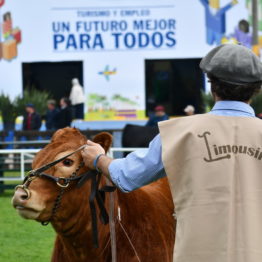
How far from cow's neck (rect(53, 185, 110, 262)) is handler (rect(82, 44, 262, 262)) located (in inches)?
52.2

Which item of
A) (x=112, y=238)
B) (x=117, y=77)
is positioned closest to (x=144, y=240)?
(x=112, y=238)

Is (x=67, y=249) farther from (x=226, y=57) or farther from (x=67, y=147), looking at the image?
(x=226, y=57)

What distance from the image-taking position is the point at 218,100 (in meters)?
3.84

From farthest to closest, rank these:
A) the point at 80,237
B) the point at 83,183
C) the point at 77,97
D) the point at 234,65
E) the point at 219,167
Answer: the point at 77,97 → the point at 80,237 → the point at 83,183 → the point at 234,65 → the point at 219,167

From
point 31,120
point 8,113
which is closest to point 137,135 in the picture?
point 31,120

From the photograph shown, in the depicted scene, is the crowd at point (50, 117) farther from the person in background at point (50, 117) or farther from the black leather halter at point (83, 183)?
the black leather halter at point (83, 183)

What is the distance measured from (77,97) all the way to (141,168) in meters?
23.0

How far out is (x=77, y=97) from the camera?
2673cm

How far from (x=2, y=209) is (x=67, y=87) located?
579 inches

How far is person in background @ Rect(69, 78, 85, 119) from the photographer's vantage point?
26.5m

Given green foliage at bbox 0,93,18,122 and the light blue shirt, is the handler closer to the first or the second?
the light blue shirt

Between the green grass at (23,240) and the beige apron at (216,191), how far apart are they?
6.15 meters

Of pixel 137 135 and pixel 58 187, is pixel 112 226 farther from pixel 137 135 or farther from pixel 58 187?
pixel 137 135

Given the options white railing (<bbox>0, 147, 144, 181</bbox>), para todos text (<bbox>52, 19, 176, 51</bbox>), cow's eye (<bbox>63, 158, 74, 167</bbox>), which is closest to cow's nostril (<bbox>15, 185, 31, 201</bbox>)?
cow's eye (<bbox>63, 158, 74, 167</bbox>)
